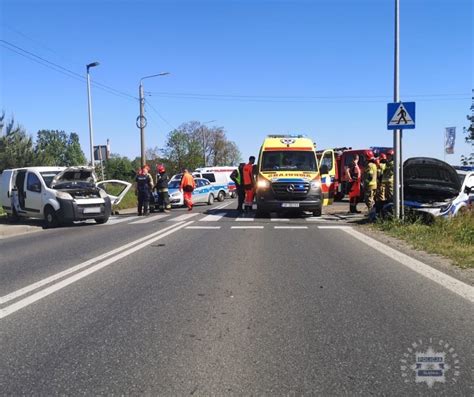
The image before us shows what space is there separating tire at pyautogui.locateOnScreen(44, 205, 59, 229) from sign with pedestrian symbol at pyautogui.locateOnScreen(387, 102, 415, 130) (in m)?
10.1

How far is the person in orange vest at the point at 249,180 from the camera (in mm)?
18894

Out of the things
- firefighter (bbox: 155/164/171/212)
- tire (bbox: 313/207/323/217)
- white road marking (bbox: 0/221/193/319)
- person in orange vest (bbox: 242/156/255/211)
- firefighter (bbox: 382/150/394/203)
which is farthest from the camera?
firefighter (bbox: 155/164/171/212)

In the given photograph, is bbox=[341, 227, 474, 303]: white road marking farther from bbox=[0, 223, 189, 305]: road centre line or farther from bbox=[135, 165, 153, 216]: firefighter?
bbox=[135, 165, 153, 216]: firefighter

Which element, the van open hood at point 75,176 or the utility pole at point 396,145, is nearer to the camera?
the utility pole at point 396,145

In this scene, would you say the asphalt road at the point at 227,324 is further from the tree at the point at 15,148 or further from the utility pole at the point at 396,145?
the tree at the point at 15,148

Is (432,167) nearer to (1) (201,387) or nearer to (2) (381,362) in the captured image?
(2) (381,362)

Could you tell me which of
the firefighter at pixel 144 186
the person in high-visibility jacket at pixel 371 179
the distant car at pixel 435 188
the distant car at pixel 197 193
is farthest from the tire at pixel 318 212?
the distant car at pixel 197 193

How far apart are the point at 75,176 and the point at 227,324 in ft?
43.7

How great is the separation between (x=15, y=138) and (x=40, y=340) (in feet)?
167

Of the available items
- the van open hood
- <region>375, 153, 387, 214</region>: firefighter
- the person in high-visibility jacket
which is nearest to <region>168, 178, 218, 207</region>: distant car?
the van open hood

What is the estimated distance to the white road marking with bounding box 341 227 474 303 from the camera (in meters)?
6.33

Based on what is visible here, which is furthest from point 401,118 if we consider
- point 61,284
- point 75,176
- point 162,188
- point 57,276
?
point 162,188

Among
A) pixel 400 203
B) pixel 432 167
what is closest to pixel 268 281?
pixel 400 203

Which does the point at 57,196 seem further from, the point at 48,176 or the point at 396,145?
the point at 396,145
